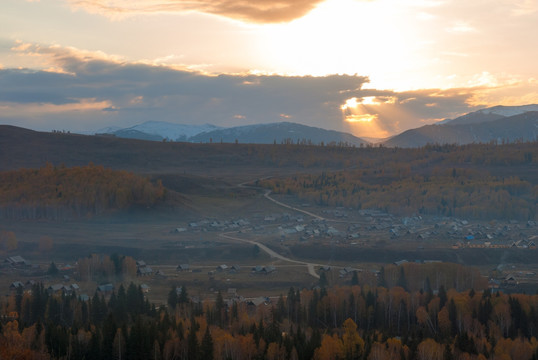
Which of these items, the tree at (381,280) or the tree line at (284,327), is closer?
the tree line at (284,327)

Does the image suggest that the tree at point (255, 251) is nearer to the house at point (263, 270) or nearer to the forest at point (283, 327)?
A: the house at point (263, 270)

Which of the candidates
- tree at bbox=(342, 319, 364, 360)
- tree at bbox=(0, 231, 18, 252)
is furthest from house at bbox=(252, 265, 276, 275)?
tree at bbox=(0, 231, 18, 252)

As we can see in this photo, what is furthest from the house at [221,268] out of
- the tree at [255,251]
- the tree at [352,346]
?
the tree at [352,346]

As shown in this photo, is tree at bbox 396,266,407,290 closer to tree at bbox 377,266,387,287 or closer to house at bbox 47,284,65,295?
tree at bbox 377,266,387,287

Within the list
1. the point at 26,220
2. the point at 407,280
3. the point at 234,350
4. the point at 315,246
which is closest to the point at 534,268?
the point at 407,280

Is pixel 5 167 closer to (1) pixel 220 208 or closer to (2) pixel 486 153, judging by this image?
(1) pixel 220 208

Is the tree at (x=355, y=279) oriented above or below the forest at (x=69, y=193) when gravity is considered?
below

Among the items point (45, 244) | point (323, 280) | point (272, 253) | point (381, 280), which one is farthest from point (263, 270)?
point (45, 244)

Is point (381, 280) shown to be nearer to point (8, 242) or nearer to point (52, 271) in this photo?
point (52, 271)
